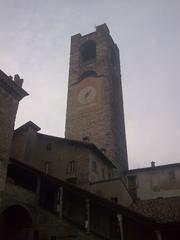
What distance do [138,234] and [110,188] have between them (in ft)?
17.4

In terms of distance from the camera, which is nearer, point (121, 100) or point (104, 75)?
point (104, 75)

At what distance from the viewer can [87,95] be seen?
33375mm

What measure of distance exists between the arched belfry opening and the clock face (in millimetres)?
5710

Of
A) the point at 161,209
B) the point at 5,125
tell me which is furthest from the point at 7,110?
the point at 161,209

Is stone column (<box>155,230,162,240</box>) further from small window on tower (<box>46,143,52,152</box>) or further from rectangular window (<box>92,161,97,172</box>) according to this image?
small window on tower (<box>46,143,52,152</box>)

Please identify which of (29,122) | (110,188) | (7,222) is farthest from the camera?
(29,122)

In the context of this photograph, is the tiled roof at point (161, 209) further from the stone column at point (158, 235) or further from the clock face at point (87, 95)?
the clock face at point (87, 95)

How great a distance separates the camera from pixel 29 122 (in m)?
24.1

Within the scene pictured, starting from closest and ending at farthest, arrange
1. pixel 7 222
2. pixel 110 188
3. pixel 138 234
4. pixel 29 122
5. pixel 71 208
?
pixel 138 234, pixel 7 222, pixel 71 208, pixel 110 188, pixel 29 122

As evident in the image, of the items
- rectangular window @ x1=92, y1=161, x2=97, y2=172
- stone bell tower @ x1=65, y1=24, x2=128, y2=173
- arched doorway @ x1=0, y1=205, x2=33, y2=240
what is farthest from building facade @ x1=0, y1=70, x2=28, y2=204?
stone bell tower @ x1=65, y1=24, x2=128, y2=173

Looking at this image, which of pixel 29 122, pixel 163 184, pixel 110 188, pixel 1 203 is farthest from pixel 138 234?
pixel 29 122

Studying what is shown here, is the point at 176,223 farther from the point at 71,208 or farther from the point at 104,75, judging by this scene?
the point at 104,75

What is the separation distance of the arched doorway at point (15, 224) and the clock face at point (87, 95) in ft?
60.7

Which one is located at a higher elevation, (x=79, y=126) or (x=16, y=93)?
(x=79, y=126)
